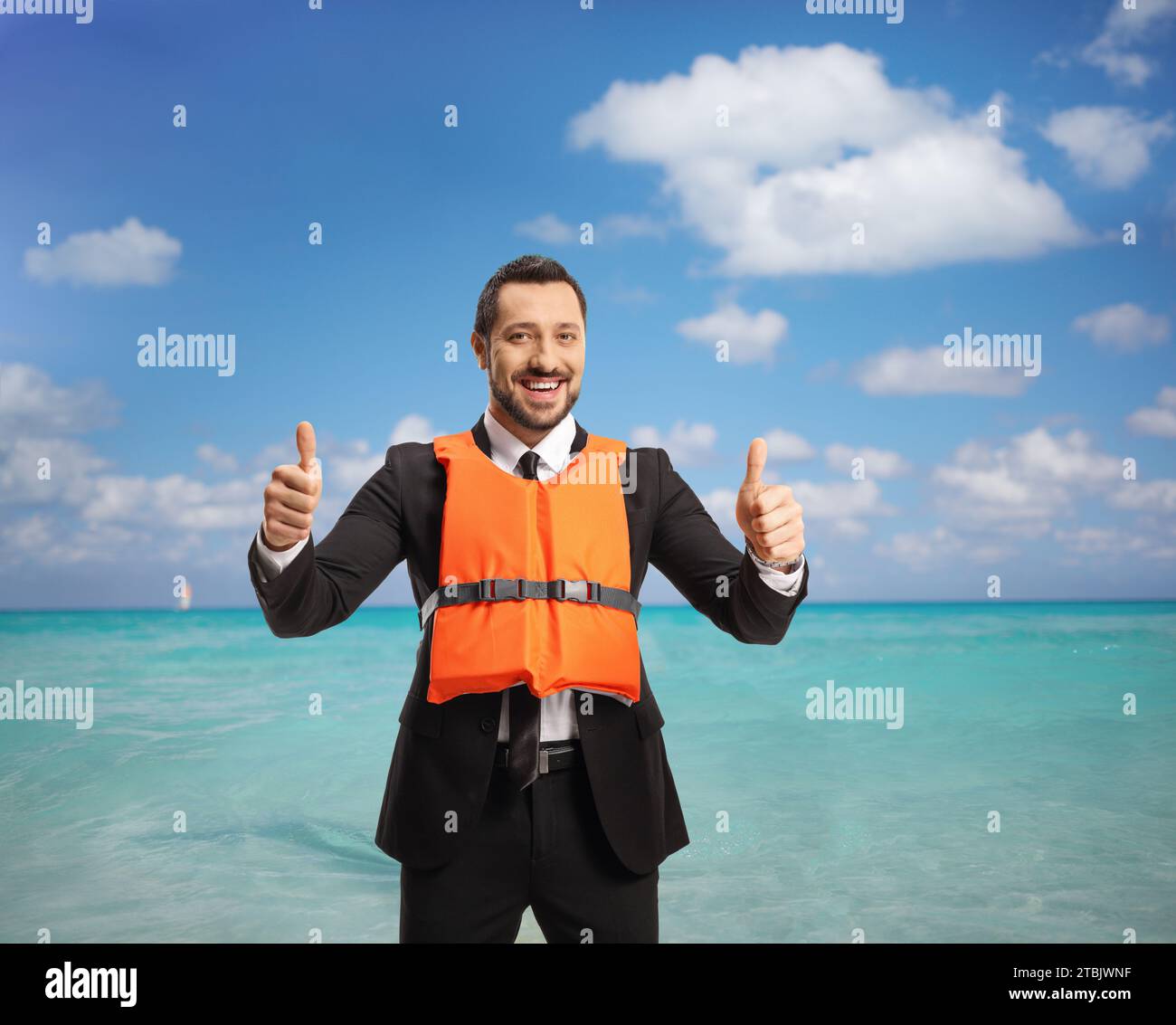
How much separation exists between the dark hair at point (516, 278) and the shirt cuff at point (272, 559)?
27.9 inches

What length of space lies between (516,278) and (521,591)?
770 mm

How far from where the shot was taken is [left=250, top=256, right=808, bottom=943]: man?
2014 mm

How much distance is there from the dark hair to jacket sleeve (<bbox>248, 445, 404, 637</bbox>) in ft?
1.29

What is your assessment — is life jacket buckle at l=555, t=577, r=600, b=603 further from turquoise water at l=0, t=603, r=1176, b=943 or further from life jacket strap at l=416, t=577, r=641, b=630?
turquoise water at l=0, t=603, r=1176, b=943

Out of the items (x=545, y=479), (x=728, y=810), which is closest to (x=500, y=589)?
(x=545, y=479)

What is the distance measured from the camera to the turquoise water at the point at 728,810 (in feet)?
18.5

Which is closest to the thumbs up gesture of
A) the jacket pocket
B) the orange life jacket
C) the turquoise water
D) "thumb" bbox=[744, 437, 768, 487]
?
"thumb" bbox=[744, 437, 768, 487]

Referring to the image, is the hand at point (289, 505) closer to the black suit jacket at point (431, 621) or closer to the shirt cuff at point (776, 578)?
the black suit jacket at point (431, 621)

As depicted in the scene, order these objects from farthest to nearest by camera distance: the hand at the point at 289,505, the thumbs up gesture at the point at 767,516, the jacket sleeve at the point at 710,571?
1. the jacket sleeve at the point at 710,571
2. the thumbs up gesture at the point at 767,516
3. the hand at the point at 289,505

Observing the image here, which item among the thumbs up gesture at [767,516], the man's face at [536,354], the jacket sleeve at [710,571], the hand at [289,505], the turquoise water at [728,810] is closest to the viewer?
the hand at [289,505]

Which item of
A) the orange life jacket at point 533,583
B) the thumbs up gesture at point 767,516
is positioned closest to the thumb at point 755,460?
the thumbs up gesture at point 767,516

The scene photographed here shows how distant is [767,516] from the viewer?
6.48 feet

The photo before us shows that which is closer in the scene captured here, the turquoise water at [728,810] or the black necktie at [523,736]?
the black necktie at [523,736]
